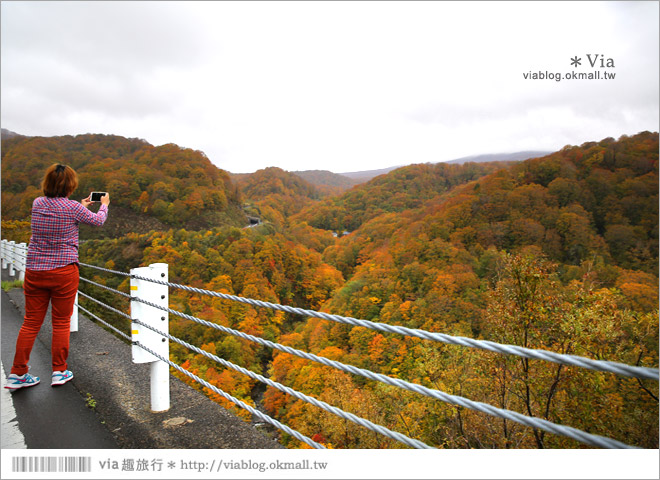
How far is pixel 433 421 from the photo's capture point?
738 inches

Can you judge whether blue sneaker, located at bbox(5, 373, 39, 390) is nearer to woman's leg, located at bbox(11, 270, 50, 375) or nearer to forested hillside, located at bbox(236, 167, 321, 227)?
woman's leg, located at bbox(11, 270, 50, 375)

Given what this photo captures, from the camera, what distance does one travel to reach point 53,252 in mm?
2215

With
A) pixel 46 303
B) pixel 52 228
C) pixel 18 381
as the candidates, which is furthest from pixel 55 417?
pixel 52 228

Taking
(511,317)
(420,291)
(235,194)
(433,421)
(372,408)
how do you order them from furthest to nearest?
(235,194) < (420,291) < (372,408) < (433,421) < (511,317)

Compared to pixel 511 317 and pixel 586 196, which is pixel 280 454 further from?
pixel 586 196

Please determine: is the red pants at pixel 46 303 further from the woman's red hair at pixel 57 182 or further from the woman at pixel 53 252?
the woman's red hair at pixel 57 182

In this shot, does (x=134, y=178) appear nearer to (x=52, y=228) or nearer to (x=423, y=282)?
(x=423, y=282)

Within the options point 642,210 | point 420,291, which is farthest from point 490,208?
point 420,291

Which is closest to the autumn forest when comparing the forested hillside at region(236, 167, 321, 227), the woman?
the woman

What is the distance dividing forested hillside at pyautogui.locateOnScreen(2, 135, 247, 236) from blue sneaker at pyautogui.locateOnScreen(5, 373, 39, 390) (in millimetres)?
42451

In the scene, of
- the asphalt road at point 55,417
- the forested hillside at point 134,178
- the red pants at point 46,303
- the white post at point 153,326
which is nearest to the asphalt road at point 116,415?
the asphalt road at point 55,417

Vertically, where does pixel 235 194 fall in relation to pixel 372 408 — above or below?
above

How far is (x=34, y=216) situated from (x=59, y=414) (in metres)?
1.20

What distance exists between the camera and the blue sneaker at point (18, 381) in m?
2.40
